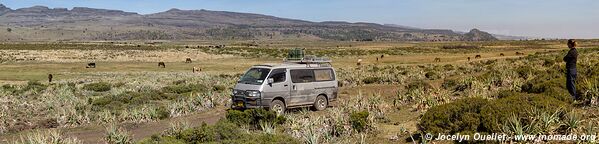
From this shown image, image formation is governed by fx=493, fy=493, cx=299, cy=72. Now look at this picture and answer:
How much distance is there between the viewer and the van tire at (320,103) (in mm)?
17156

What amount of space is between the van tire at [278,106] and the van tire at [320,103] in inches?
59.9

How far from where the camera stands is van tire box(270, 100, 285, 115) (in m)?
15.6

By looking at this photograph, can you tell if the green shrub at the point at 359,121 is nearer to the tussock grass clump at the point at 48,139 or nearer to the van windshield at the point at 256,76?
the van windshield at the point at 256,76

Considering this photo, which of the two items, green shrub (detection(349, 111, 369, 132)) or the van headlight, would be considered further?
the van headlight

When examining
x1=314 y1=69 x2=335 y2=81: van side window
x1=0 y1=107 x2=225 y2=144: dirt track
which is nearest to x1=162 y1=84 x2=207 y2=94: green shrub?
x1=0 y1=107 x2=225 y2=144: dirt track

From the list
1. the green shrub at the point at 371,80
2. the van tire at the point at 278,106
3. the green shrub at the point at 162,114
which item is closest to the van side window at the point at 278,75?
the van tire at the point at 278,106

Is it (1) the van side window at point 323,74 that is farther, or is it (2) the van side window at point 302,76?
(1) the van side window at point 323,74

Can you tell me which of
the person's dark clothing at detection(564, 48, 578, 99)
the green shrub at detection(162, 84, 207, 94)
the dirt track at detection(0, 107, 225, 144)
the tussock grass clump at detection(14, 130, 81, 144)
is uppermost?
the person's dark clothing at detection(564, 48, 578, 99)

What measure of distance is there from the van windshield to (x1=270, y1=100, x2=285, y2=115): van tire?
799 millimetres

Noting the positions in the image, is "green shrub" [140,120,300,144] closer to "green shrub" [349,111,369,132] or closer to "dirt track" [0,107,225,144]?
"green shrub" [349,111,369,132]

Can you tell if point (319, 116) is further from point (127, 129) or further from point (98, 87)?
point (98, 87)

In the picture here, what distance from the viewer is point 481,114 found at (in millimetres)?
10273

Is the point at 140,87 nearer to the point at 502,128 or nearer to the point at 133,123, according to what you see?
the point at 133,123

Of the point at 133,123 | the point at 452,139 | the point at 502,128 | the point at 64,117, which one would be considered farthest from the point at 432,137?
the point at 64,117
